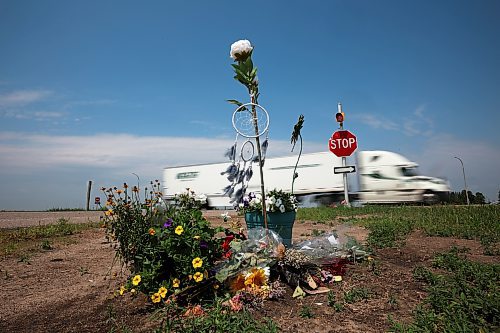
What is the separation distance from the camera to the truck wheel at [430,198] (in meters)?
16.1

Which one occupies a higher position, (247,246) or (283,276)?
(247,246)

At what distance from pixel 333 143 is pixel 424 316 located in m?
11.6

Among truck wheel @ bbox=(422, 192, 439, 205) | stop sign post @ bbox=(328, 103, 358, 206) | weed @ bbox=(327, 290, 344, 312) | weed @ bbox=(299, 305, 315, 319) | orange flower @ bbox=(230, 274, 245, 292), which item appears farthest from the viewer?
truck wheel @ bbox=(422, 192, 439, 205)

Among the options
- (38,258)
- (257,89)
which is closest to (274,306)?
(257,89)

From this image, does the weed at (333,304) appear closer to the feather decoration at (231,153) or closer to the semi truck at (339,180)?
the feather decoration at (231,153)

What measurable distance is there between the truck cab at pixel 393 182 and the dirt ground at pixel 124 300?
490 inches

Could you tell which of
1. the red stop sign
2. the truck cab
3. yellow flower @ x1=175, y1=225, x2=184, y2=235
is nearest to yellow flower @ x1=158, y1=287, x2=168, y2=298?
yellow flower @ x1=175, y1=225, x2=184, y2=235

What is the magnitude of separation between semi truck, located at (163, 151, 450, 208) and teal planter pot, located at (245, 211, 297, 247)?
9.76 metres

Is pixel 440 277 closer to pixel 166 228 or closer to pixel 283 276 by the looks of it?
pixel 283 276

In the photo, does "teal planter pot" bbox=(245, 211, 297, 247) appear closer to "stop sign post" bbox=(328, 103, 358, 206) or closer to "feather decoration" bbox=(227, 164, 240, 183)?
"feather decoration" bbox=(227, 164, 240, 183)

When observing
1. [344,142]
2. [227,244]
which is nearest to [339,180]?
[344,142]

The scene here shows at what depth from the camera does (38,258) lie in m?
5.18

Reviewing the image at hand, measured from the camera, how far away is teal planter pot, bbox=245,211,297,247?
4070 mm

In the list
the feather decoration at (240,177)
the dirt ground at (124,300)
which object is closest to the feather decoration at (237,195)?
the feather decoration at (240,177)
